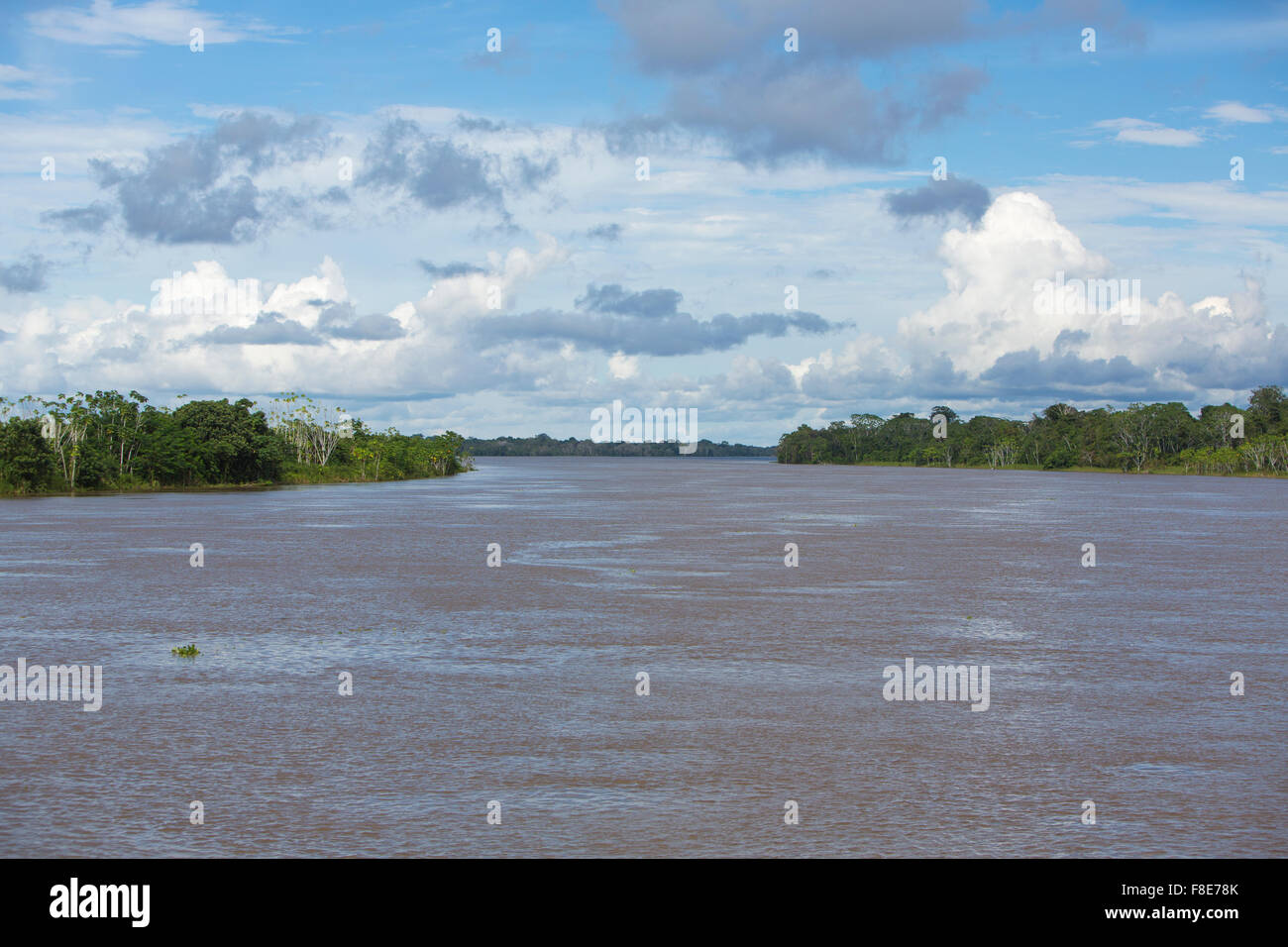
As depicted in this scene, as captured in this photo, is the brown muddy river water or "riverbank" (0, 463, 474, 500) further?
"riverbank" (0, 463, 474, 500)

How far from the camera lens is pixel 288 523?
161ft

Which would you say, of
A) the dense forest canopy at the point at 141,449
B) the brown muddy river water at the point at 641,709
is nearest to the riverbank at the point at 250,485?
the dense forest canopy at the point at 141,449

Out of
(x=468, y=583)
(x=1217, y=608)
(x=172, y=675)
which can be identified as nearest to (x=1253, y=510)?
(x=1217, y=608)

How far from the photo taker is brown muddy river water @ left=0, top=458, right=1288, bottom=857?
9.70 meters

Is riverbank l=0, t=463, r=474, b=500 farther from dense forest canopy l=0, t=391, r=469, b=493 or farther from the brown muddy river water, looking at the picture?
the brown muddy river water

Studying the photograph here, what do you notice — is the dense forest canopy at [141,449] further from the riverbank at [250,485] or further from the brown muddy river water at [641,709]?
the brown muddy river water at [641,709]

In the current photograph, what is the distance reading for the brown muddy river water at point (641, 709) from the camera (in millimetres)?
9703

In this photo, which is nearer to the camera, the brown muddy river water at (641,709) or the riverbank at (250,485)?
the brown muddy river water at (641,709)

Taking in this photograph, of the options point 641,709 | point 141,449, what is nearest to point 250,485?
point 141,449

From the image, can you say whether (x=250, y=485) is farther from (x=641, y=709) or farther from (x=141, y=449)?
(x=641, y=709)

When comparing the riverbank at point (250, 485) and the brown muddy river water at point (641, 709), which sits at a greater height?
the riverbank at point (250, 485)

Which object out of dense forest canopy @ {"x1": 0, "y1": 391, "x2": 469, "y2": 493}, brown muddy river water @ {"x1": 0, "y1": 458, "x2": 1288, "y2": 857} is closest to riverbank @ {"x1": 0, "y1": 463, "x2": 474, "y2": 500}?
dense forest canopy @ {"x1": 0, "y1": 391, "x2": 469, "y2": 493}
